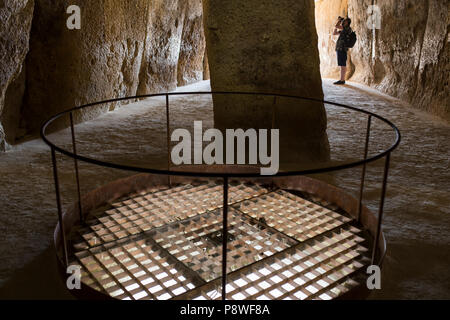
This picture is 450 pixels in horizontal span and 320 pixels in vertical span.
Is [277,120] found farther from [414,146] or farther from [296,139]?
[414,146]

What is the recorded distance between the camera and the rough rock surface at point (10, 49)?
3.98 metres

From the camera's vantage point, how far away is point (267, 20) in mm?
3861

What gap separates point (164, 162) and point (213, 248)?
67.6 inches

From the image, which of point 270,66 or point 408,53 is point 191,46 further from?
point 270,66

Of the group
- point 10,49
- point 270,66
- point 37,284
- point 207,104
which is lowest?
point 37,284

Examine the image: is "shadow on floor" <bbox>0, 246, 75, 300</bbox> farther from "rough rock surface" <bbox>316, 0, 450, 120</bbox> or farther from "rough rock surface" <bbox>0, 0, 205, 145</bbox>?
"rough rock surface" <bbox>316, 0, 450, 120</bbox>

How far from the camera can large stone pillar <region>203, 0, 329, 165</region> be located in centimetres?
386

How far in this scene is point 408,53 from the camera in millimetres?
7281

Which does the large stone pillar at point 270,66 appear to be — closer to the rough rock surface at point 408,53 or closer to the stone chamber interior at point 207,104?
the stone chamber interior at point 207,104

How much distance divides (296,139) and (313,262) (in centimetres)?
193

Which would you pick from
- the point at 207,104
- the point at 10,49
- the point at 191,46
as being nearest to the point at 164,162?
the point at 10,49

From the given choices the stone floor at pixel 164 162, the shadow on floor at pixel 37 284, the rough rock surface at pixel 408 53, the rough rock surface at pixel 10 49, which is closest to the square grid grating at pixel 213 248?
the shadow on floor at pixel 37 284

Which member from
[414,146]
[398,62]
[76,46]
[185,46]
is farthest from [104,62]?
[398,62]

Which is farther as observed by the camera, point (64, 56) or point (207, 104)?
point (207, 104)
